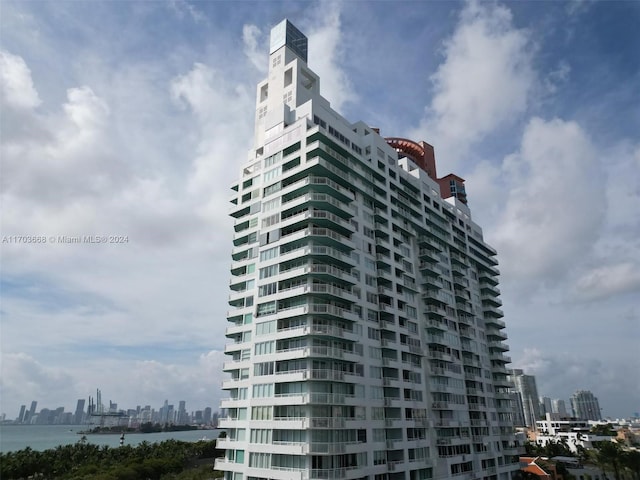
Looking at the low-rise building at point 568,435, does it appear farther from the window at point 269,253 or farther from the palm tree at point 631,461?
the window at point 269,253

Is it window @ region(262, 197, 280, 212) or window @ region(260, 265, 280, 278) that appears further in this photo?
window @ region(262, 197, 280, 212)

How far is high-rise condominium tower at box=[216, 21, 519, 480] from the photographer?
51.2 meters

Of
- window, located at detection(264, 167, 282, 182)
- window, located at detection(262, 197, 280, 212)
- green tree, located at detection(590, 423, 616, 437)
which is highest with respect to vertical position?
window, located at detection(264, 167, 282, 182)

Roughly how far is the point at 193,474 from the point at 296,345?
149 ft

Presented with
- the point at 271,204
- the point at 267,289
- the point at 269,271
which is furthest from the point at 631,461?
the point at 271,204

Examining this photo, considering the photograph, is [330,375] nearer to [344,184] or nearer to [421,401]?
[421,401]

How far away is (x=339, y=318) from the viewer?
5556 centimetres

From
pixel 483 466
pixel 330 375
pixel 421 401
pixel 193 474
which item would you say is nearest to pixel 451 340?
pixel 421 401

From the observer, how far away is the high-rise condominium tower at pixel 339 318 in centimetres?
5116

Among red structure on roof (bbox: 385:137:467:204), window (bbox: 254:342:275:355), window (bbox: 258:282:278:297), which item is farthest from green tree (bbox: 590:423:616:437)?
window (bbox: 258:282:278:297)

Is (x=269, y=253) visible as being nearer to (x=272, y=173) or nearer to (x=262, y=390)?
(x=272, y=173)

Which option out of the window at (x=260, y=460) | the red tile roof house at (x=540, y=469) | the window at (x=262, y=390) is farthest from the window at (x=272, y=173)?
the red tile roof house at (x=540, y=469)

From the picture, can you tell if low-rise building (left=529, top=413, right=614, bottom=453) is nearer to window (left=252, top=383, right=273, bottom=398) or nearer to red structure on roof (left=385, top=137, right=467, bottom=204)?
red structure on roof (left=385, top=137, right=467, bottom=204)

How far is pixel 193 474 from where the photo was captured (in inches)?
3044
